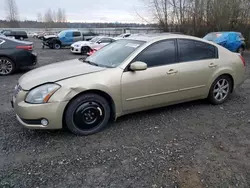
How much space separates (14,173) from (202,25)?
18786 millimetres

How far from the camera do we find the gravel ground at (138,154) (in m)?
2.29

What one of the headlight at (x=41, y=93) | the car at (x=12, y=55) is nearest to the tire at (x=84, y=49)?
A: the car at (x=12, y=55)

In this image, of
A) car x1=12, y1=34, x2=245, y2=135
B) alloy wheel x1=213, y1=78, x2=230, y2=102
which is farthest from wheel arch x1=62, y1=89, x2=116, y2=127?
alloy wheel x1=213, y1=78, x2=230, y2=102

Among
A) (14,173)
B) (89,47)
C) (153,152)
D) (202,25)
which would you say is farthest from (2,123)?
(202,25)

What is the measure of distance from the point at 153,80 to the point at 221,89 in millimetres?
1772

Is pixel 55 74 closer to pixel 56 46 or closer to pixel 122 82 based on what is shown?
pixel 122 82

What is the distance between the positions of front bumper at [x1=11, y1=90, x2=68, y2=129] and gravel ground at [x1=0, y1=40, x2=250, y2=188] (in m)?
0.27

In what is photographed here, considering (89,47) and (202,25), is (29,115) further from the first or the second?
(202,25)

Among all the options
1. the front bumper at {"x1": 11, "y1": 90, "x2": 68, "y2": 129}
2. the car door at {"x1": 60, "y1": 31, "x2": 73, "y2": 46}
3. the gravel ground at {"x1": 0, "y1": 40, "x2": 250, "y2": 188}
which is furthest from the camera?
the car door at {"x1": 60, "y1": 31, "x2": 73, "y2": 46}

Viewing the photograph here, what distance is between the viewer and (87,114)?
3166 mm

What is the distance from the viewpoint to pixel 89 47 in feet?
50.7

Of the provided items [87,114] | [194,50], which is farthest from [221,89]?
[87,114]

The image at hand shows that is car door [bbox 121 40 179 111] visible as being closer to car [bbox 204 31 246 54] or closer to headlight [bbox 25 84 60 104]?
headlight [bbox 25 84 60 104]

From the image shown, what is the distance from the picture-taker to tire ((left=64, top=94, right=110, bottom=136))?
10.0 feet
